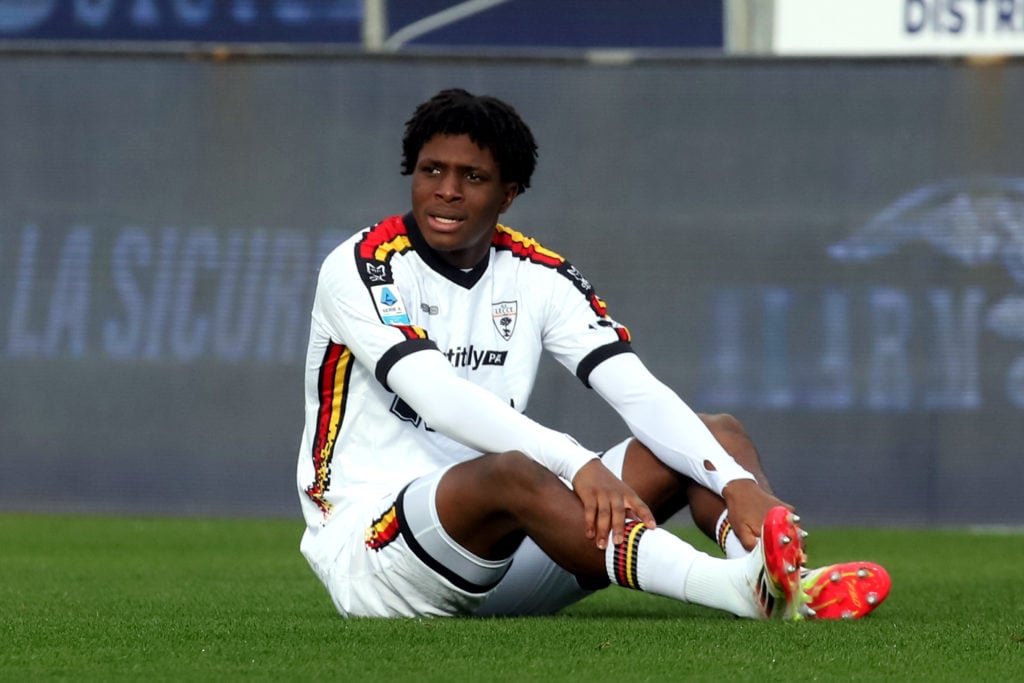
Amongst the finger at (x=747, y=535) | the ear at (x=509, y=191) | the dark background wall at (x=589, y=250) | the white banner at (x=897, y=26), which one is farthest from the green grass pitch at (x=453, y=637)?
the white banner at (x=897, y=26)

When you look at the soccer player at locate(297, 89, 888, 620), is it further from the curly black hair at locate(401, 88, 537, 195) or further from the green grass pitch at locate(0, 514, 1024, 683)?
the green grass pitch at locate(0, 514, 1024, 683)

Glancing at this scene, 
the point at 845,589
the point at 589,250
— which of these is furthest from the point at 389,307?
the point at 589,250

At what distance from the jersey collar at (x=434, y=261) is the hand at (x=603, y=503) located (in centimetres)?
74

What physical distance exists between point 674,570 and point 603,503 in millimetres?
228

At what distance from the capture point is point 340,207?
7.91 meters

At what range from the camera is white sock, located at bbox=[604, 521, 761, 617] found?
3740mm

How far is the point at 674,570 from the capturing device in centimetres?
375

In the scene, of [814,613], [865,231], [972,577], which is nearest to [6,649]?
[814,613]

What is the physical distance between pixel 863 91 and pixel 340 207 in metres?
2.44

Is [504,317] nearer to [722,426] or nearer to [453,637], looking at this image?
[722,426]

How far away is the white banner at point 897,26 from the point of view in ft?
31.7

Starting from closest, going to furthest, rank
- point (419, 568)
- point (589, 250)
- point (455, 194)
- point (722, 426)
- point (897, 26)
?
point (419, 568)
point (455, 194)
point (722, 426)
point (589, 250)
point (897, 26)

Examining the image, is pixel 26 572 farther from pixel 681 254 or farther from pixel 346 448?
pixel 681 254

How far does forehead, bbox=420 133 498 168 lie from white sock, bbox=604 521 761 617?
1.02 meters
